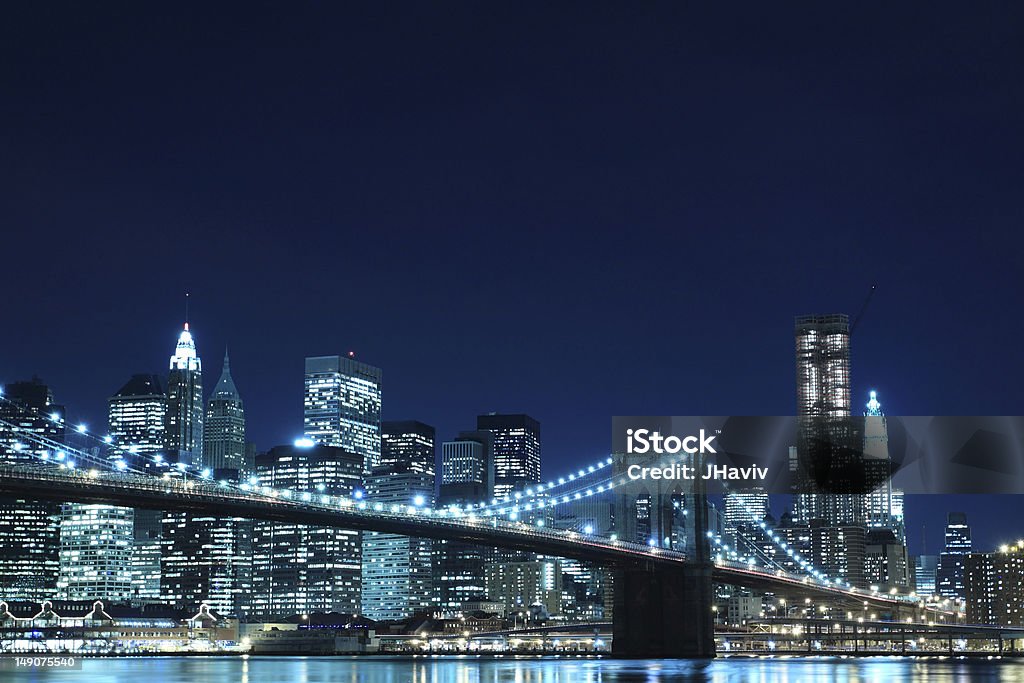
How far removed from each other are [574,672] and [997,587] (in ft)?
365

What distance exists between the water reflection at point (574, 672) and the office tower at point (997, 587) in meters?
71.7

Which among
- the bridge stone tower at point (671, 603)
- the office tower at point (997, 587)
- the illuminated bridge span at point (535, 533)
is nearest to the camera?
the illuminated bridge span at point (535, 533)

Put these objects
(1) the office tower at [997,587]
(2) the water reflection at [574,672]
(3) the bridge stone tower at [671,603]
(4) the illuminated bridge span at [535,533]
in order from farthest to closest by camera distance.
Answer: (1) the office tower at [997,587] < (3) the bridge stone tower at [671,603] < (4) the illuminated bridge span at [535,533] < (2) the water reflection at [574,672]

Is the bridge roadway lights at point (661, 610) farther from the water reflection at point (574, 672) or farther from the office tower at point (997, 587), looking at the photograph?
the office tower at point (997, 587)

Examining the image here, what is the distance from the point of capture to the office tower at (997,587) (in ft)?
513

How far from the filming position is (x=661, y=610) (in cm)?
8250

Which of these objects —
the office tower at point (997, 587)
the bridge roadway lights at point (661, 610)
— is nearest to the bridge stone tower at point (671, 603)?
the bridge roadway lights at point (661, 610)

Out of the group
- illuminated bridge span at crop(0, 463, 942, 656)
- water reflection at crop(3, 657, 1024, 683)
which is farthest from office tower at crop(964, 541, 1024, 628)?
illuminated bridge span at crop(0, 463, 942, 656)

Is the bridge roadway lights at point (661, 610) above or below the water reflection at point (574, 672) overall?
above

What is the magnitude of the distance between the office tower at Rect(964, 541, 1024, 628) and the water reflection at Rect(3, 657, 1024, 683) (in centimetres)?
7173

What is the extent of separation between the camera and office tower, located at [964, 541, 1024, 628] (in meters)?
156

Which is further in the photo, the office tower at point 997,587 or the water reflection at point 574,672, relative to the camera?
the office tower at point 997,587

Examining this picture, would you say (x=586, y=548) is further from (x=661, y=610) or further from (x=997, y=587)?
(x=997, y=587)

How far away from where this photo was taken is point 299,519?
240ft
